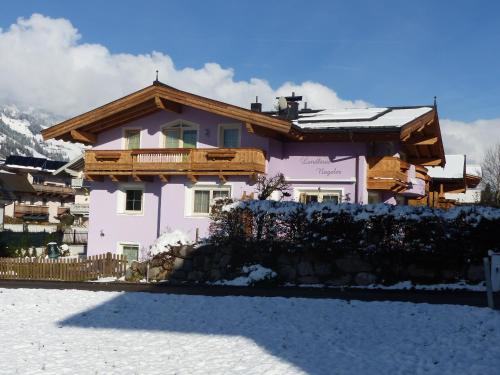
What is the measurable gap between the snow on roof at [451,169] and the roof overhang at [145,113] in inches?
817

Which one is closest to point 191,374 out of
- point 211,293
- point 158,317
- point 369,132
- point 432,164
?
point 158,317

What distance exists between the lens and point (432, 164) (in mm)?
32938

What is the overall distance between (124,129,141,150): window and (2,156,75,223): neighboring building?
158 feet

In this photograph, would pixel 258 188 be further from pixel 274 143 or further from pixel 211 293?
pixel 211 293

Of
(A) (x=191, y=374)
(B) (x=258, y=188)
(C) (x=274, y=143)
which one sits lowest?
(A) (x=191, y=374)

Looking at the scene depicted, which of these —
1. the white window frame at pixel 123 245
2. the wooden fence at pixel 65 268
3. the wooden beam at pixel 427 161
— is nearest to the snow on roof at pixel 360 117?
the wooden beam at pixel 427 161

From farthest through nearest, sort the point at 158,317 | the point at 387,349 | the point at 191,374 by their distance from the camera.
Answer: the point at 158,317
the point at 387,349
the point at 191,374

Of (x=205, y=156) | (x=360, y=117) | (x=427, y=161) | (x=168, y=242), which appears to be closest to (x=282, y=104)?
(x=360, y=117)

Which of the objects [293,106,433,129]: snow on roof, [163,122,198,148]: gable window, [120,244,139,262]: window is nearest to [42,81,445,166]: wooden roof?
[293,106,433,129]: snow on roof

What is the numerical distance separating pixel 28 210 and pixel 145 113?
51.5 metres

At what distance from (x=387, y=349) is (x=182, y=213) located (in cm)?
1627

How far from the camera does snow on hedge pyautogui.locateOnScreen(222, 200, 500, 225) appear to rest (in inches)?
645

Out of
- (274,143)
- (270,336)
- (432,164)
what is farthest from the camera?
(432,164)

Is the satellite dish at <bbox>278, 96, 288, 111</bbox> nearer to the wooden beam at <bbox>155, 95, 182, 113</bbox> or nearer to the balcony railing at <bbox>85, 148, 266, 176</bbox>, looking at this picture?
the balcony railing at <bbox>85, 148, 266, 176</bbox>
